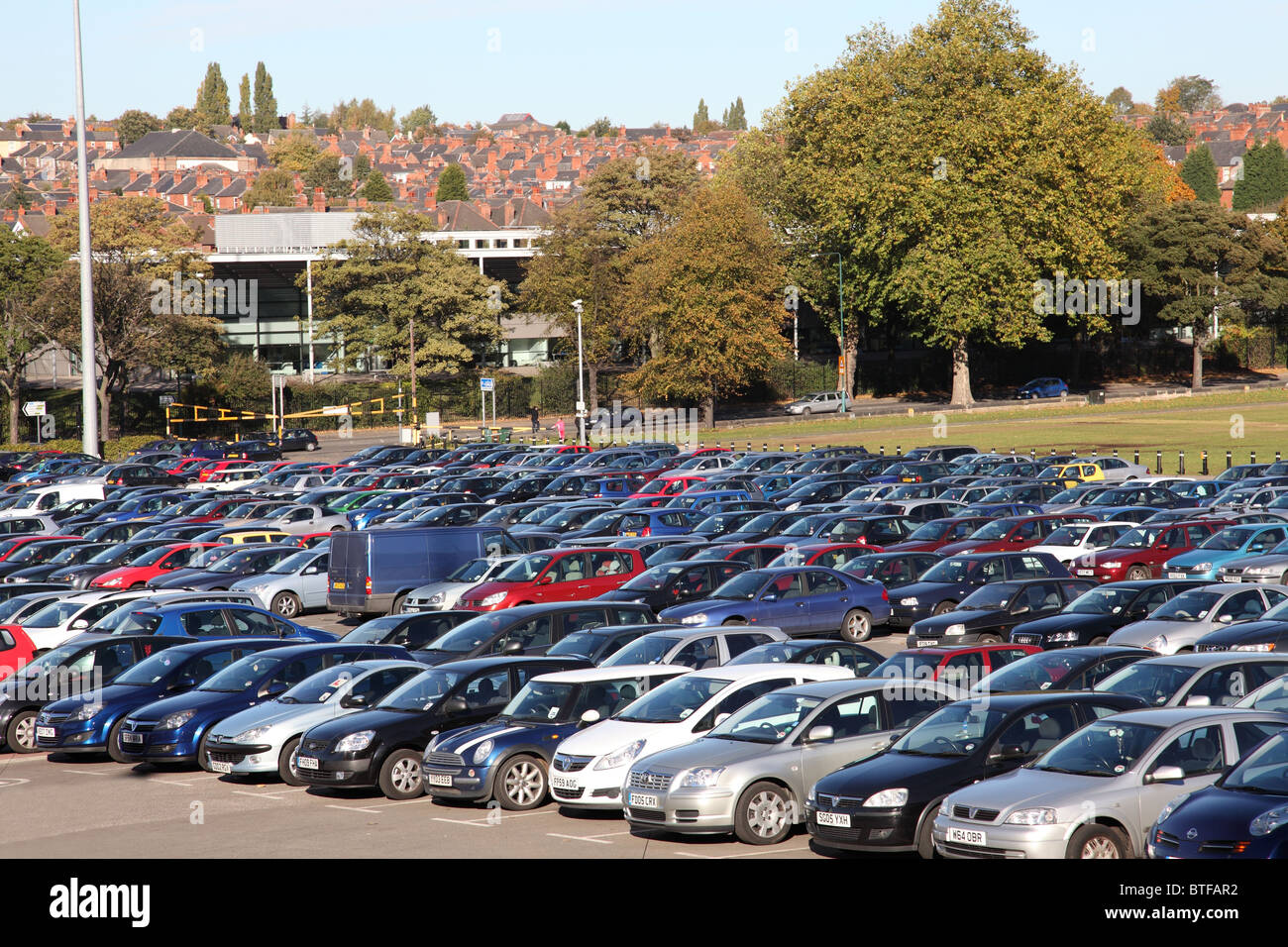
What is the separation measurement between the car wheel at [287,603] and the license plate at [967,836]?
20.4 m

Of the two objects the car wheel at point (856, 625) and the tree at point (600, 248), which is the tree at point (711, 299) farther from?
the car wheel at point (856, 625)

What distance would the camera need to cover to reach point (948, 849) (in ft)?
36.4

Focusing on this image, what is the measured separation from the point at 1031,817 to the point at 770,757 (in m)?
2.73

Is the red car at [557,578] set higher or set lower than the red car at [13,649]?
higher

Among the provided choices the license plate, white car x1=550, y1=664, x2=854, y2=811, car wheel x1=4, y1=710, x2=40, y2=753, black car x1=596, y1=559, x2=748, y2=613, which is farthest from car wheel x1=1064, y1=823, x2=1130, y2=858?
car wheel x1=4, y1=710, x2=40, y2=753

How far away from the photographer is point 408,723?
1551 cm

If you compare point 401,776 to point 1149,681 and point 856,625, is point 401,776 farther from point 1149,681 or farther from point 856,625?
point 856,625

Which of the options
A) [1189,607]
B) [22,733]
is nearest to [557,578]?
[22,733]

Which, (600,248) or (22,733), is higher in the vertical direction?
(600,248)

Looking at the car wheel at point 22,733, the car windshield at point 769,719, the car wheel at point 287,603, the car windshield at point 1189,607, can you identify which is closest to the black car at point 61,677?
the car wheel at point 22,733

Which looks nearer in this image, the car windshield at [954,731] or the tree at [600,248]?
the car windshield at [954,731]

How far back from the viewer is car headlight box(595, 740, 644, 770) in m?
13.8

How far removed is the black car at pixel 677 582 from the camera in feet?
80.5

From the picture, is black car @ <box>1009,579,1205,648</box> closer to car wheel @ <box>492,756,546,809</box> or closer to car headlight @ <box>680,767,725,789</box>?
car wheel @ <box>492,756,546,809</box>
